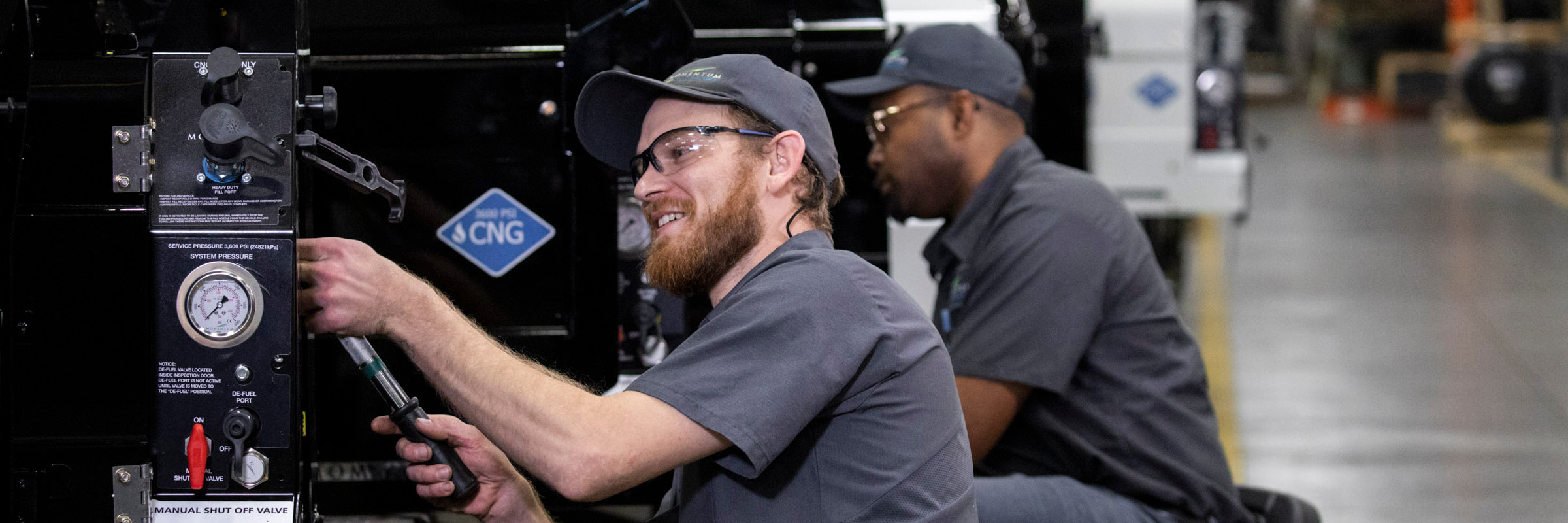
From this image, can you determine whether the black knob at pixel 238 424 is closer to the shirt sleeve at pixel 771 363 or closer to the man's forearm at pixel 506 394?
the man's forearm at pixel 506 394

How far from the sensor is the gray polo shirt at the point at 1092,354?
268 centimetres

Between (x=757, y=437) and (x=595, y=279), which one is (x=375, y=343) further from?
(x=757, y=437)

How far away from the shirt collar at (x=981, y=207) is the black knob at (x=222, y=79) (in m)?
1.61

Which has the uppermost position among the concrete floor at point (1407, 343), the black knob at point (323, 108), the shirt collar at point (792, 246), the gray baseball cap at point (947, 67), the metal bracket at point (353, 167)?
the gray baseball cap at point (947, 67)

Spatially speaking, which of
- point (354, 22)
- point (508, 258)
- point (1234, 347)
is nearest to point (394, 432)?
point (508, 258)

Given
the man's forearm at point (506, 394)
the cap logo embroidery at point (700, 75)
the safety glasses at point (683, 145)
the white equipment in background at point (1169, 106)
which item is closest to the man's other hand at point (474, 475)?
the man's forearm at point (506, 394)

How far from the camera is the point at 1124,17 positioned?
615 centimetres

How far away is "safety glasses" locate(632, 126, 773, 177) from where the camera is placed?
6.07 feet

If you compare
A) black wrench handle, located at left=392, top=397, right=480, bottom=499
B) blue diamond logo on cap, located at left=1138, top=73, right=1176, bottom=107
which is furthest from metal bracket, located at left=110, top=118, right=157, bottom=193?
blue diamond logo on cap, located at left=1138, top=73, right=1176, bottom=107

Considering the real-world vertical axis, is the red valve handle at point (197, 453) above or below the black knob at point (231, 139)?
below

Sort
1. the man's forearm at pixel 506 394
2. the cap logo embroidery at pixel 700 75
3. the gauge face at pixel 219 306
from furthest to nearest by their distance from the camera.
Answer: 1. the cap logo embroidery at pixel 700 75
2. the gauge face at pixel 219 306
3. the man's forearm at pixel 506 394

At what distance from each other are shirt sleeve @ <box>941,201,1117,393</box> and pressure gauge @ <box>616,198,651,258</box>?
64 cm

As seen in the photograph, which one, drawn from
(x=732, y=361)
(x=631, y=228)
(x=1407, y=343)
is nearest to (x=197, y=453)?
(x=732, y=361)

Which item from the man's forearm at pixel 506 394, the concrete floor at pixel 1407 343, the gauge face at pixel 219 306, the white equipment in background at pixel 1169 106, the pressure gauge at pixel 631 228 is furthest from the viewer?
the white equipment in background at pixel 1169 106
